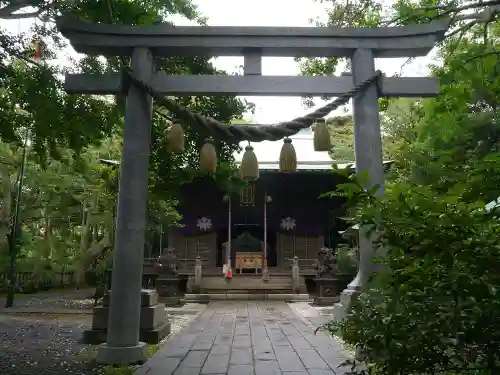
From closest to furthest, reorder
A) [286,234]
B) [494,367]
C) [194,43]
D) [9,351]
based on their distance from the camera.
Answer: [494,367]
[194,43]
[9,351]
[286,234]

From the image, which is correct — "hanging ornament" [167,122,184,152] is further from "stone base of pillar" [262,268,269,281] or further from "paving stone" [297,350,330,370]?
"stone base of pillar" [262,268,269,281]

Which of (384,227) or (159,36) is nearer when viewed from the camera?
(384,227)

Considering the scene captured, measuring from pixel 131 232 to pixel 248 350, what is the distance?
2470mm

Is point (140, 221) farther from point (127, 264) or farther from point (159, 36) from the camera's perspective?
point (159, 36)

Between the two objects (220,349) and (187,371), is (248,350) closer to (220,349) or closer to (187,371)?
(220,349)

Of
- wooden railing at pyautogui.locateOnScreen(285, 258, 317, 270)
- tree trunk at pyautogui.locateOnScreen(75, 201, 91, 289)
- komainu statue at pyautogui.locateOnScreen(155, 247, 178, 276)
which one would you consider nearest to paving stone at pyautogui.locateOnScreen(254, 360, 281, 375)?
komainu statue at pyautogui.locateOnScreen(155, 247, 178, 276)

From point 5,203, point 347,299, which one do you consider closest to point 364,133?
point 347,299

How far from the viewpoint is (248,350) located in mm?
5996

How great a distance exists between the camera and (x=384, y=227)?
2.28 meters

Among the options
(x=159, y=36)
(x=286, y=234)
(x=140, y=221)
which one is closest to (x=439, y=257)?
(x=140, y=221)

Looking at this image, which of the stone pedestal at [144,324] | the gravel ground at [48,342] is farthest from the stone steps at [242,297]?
the stone pedestal at [144,324]

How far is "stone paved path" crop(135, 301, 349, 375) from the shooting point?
475 centimetres

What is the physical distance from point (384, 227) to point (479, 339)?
2.34ft

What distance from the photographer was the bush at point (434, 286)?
2.05m
